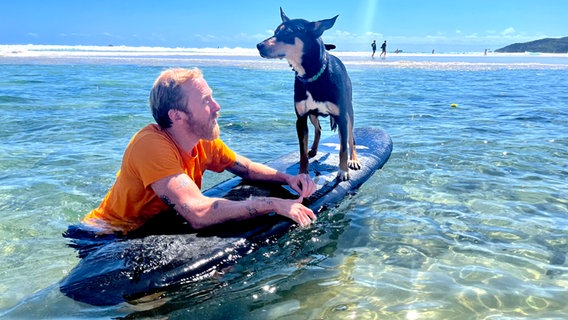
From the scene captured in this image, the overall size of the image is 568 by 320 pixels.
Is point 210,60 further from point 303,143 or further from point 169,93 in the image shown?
point 169,93

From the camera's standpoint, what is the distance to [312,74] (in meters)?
5.12

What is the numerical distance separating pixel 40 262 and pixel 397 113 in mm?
10056

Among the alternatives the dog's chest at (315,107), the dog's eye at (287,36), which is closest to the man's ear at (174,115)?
the dog's eye at (287,36)

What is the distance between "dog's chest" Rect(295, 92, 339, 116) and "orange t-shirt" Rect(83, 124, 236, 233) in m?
1.53

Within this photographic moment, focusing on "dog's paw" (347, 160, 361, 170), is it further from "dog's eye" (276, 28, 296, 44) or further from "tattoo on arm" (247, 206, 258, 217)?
"tattoo on arm" (247, 206, 258, 217)

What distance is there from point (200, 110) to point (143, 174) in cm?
65

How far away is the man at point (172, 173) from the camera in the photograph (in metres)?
3.46

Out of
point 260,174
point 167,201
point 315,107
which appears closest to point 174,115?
point 167,201

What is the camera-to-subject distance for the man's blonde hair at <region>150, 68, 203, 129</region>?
11.7ft

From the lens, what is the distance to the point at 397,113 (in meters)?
12.5

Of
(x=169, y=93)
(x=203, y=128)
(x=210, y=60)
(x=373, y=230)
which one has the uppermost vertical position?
(x=210, y=60)

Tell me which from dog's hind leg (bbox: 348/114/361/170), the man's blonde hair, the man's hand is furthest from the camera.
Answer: dog's hind leg (bbox: 348/114/361/170)

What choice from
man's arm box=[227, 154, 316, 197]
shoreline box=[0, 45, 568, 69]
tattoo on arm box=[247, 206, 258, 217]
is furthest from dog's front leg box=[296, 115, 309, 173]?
shoreline box=[0, 45, 568, 69]

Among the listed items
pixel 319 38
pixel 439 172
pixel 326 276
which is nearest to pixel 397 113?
pixel 439 172
